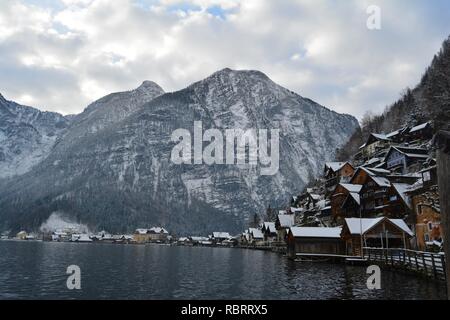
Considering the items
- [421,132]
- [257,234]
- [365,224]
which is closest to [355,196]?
[365,224]

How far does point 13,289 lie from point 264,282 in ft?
81.8

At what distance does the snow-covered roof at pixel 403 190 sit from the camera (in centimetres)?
6484

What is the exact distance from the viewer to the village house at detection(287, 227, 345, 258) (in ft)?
252

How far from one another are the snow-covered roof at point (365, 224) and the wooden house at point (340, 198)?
1275 cm

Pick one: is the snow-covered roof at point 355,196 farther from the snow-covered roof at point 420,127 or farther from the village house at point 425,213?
the snow-covered roof at point 420,127

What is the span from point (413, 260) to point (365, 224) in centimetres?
2085

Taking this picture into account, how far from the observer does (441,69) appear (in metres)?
86.8

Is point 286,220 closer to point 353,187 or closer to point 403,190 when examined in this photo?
point 353,187

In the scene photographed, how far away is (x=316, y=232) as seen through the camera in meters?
79.4

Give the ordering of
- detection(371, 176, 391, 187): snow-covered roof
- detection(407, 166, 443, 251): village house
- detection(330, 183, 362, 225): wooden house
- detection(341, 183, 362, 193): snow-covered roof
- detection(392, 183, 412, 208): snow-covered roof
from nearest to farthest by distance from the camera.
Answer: detection(407, 166, 443, 251): village house → detection(392, 183, 412, 208): snow-covered roof → detection(371, 176, 391, 187): snow-covered roof → detection(341, 183, 362, 193): snow-covered roof → detection(330, 183, 362, 225): wooden house

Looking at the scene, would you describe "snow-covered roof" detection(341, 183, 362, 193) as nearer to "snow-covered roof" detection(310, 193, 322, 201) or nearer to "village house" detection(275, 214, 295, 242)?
"snow-covered roof" detection(310, 193, 322, 201)

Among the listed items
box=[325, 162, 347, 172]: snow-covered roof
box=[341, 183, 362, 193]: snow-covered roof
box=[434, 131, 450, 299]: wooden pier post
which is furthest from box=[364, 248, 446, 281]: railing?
box=[325, 162, 347, 172]: snow-covered roof
